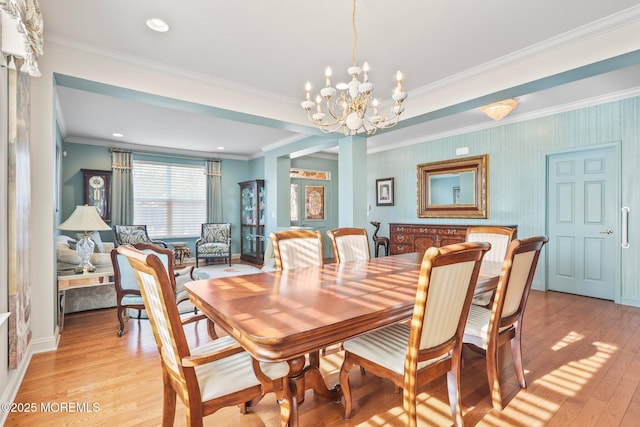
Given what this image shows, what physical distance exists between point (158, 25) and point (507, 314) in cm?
315

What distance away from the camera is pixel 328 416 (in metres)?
1.72

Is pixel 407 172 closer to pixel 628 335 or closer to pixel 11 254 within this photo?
pixel 628 335

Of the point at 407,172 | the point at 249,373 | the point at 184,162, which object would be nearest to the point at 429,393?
the point at 249,373

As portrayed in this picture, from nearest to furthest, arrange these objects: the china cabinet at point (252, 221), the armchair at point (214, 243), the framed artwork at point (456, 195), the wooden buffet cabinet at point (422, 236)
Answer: the wooden buffet cabinet at point (422, 236) < the framed artwork at point (456, 195) < the armchair at point (214, 243) < the china cabinet at point (252, 221)

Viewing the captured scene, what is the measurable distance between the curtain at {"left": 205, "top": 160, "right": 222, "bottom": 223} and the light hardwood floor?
14.9ft

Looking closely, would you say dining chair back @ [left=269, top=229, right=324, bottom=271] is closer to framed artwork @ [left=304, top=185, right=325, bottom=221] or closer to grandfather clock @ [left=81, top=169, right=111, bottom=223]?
framed artwork @ [left=304, top=185, right=325, bottom=221]

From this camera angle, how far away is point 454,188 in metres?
5.46

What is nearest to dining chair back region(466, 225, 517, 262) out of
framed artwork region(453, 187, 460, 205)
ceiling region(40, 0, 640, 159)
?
ceiling region(40, 0, 640, 159)

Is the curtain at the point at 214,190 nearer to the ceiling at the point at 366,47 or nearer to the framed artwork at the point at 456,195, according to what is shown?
the ceiling at the point at 366,47

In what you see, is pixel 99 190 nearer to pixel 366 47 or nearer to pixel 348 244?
pixel 348 244

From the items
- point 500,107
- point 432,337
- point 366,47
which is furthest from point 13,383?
point 500,107

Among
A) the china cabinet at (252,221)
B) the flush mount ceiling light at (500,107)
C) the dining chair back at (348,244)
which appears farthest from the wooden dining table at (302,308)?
the china cabinet at (252,221)

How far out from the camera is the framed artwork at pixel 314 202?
7512mm

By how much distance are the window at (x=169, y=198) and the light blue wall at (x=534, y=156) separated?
477 centimetres
